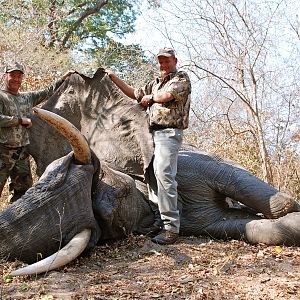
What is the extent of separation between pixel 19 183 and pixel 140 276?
3102 millimetres

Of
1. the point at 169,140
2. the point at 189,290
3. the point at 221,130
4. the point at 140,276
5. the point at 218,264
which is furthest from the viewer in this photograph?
the point at 221,130

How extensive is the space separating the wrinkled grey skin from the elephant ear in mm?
12

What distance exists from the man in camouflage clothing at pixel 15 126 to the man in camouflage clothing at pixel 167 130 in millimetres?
1528

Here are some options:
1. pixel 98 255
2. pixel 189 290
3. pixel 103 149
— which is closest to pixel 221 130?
pixel 103 149

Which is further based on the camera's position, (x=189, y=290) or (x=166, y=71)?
(x=166, y=71)

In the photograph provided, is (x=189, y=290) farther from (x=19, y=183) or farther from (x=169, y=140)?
(x=19, y=183)

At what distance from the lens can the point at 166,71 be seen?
18.8 ft

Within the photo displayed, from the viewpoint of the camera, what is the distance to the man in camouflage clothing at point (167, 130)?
17.7 ft

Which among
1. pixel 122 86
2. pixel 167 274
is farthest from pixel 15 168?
pixel 167 274

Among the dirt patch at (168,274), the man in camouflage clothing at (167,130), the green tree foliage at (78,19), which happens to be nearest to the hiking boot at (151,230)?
the man in camouflage clothing at (167,130)

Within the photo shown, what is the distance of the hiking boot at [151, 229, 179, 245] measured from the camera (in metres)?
5.30

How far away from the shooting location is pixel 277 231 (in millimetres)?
5508

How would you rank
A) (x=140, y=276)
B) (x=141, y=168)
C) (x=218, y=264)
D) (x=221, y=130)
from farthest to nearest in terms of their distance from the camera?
1. (x=221, y=130)
2. (x=141, y=168)
3. (x=218, y=264)
4. (x=140, y=276)

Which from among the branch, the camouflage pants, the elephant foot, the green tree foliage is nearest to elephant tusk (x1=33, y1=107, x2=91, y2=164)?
the camouflage pants
